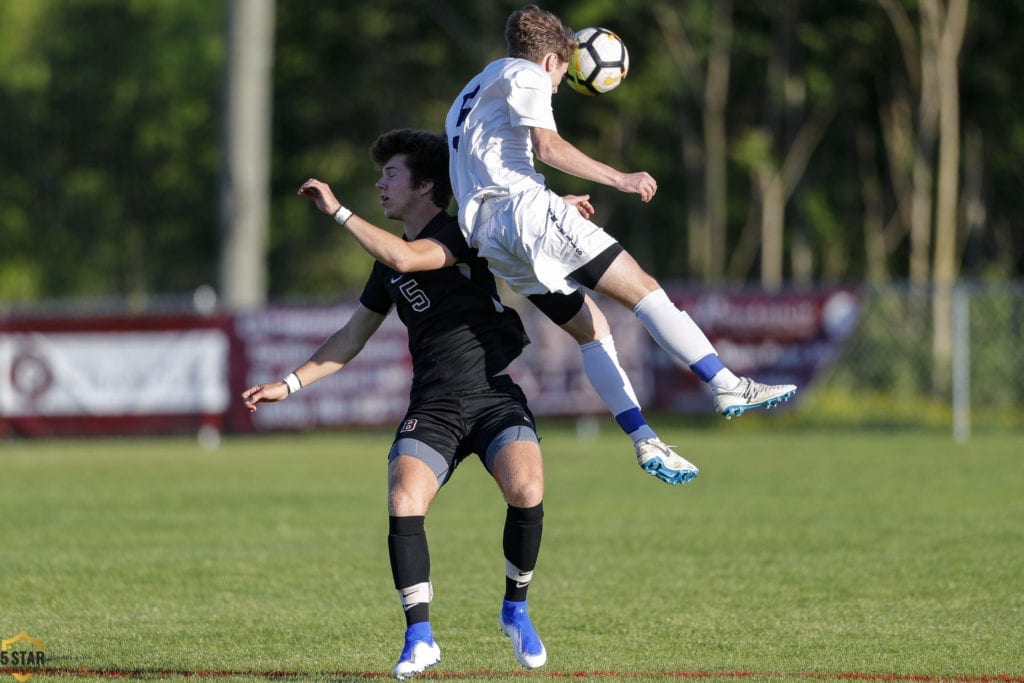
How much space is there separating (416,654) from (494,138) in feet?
7.67

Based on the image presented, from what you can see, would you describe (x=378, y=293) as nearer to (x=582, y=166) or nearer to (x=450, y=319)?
(x=450, y=319)

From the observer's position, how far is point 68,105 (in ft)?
168

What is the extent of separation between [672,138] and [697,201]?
5.14 meters

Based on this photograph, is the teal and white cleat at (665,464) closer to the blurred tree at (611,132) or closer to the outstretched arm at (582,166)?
the outstretched arm at (582,166)

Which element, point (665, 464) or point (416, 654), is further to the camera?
point (665, 464)

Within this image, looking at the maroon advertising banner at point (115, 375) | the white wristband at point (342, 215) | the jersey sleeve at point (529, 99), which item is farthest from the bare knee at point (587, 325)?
the maroon advertising banner at point (115, 375)

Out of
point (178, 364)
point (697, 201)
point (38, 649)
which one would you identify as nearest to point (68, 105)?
point (697, 201)

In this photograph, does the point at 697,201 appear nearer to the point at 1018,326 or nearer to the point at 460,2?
the point at 460,2

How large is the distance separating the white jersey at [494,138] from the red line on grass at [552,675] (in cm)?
195

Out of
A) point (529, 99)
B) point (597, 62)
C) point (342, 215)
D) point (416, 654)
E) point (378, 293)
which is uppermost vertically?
point (597, 62)

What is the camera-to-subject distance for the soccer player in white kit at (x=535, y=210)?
23.3 feet

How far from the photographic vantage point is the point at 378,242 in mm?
6691

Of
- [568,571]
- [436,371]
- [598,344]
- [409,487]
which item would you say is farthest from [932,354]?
[409,487]

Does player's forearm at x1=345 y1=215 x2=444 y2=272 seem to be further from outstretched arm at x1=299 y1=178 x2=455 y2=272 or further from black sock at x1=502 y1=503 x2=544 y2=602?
black sock at x1=502 y1=503 x2=544 y2=602
